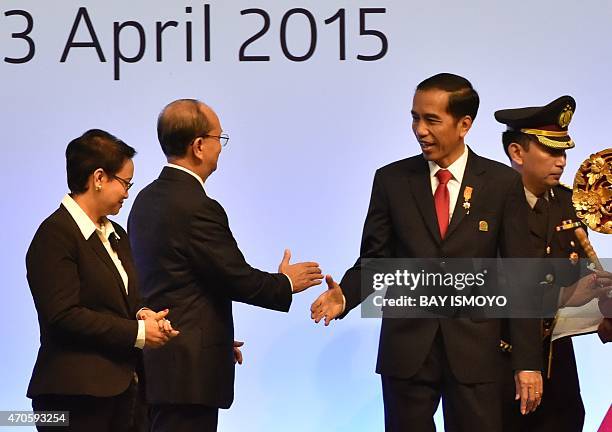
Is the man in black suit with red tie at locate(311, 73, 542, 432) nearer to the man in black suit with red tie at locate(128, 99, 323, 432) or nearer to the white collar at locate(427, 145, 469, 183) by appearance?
the white collar at locate(427, 145, 469, 183)

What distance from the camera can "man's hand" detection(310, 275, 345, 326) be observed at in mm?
3943

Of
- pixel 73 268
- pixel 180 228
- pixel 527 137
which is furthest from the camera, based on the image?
pixel 527 137

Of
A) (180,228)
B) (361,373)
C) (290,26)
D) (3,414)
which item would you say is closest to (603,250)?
(361,373)

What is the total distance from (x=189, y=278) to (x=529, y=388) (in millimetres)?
1045

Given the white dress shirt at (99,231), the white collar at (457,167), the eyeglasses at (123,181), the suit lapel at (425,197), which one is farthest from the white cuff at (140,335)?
the white collar at (457,167)

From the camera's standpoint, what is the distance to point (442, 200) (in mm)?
3971

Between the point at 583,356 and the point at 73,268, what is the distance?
8.21 feet

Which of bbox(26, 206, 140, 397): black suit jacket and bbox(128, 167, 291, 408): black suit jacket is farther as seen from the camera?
bbox(128, 167, 291, 408): black suit jacket

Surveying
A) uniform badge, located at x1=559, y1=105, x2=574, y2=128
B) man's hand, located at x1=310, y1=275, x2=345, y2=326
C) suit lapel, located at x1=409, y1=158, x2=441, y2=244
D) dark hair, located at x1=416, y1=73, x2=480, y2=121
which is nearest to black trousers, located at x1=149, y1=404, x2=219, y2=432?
man's hand, located at x1=310, y1=275, x2=345, y2=326

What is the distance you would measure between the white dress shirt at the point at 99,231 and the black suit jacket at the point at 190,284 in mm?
296

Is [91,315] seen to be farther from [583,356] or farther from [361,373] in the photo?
[583,356]

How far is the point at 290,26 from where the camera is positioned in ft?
16.6

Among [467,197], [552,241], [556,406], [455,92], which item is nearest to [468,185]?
[467,197]

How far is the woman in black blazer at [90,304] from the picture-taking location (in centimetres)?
342
